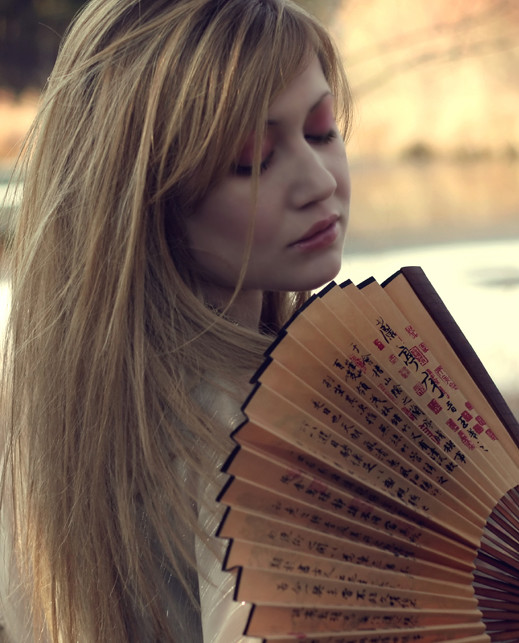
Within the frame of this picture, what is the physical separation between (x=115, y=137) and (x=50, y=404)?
0.24m

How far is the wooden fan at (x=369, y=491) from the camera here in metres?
0.50

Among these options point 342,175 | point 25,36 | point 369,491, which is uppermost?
point 25,36

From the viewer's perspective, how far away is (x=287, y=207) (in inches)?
27.9

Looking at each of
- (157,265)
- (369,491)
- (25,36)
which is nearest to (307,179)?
(157,265)

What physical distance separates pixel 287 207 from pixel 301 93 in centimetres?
10

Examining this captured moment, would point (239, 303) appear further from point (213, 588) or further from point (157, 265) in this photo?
point (213, 588)

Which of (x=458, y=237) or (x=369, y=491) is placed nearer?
(x=369, y=491)

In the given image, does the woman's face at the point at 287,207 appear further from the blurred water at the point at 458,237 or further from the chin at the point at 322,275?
the blurred water at the point at 458,237

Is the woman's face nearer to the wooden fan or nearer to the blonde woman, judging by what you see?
the blonde woman

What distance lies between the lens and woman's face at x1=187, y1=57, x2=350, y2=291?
702mm

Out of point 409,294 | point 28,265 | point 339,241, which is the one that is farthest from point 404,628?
point 28,265

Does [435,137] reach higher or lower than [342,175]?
higher

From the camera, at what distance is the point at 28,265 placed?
781 mm

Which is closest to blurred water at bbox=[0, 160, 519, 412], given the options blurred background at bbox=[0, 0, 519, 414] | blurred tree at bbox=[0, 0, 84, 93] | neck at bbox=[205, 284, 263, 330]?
blurred background at bbox=[0, 0, 519, 414]
